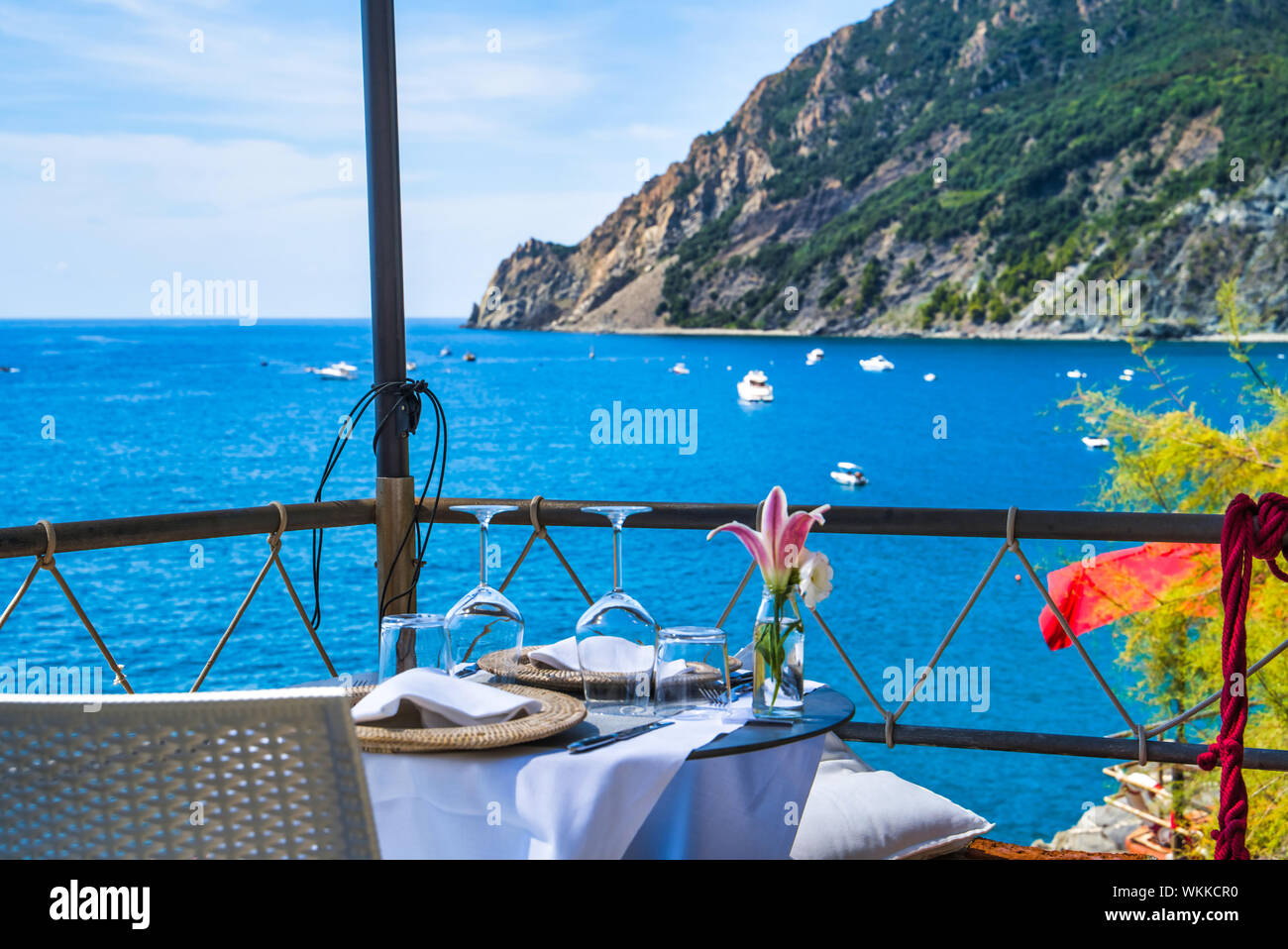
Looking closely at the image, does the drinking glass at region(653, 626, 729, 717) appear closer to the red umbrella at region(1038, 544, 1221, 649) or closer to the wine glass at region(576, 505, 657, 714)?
the wine glass at region(576, 505, 657, 714)

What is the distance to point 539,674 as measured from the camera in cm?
176

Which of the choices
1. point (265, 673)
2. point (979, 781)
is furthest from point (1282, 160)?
point (265, 673)

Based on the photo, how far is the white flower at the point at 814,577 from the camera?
153cm

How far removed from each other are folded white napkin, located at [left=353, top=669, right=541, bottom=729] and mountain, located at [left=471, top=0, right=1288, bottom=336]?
38.4 metres

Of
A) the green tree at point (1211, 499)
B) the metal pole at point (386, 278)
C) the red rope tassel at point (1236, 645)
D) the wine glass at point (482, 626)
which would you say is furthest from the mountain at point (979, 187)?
the wine glass at point (482, 626)

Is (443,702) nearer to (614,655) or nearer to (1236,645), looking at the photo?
(614,655)

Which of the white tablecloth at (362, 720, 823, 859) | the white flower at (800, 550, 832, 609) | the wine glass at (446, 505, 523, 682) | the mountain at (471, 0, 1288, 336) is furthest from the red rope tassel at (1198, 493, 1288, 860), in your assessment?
the mountain at (471, 0, 1288, 336)

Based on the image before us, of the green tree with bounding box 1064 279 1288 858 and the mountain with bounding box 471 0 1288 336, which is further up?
the mountain with bounding box 471 0 1288 336

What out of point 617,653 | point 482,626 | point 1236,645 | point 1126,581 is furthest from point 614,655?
point 1126,581

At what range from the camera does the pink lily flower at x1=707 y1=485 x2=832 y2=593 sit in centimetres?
154

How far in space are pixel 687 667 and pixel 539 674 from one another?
0.89ft

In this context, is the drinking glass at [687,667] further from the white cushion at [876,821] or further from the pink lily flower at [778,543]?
the white cushion at [876,821]
